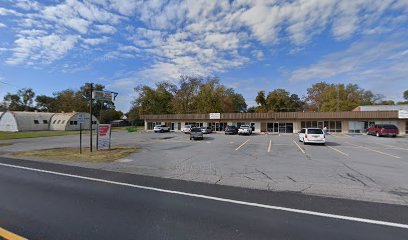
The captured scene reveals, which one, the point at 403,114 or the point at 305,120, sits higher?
the point at 403,114

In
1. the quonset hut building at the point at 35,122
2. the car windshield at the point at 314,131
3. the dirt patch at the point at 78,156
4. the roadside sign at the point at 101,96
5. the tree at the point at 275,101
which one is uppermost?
the tree at the point at 275,101

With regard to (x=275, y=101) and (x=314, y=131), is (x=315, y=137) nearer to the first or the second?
(x=314, y=131)

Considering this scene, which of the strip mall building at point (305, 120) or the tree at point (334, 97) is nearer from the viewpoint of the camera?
the strip mall building at point (305, 120)

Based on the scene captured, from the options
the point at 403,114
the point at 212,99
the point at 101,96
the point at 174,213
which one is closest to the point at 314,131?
the point at 101,96

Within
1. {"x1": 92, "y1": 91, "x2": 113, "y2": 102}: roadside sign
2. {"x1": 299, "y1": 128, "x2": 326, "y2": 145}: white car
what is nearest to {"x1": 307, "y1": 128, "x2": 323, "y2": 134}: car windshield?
{"x1": 299, "y1": 128, "x2": 326, "y2": 145}: white car

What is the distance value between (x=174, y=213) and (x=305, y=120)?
43932mm

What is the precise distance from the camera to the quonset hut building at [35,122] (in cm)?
5315

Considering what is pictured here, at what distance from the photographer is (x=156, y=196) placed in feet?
21.3

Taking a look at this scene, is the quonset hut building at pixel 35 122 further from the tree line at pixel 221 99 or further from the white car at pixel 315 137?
the white car at pixel 315 137

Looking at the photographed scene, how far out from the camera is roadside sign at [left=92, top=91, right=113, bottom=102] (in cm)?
1775

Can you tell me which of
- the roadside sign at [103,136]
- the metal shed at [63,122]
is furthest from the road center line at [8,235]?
the metal shed at [63,122]

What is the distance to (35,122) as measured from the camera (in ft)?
188

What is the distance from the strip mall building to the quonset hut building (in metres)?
23.8

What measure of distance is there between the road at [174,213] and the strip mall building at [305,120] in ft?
134
